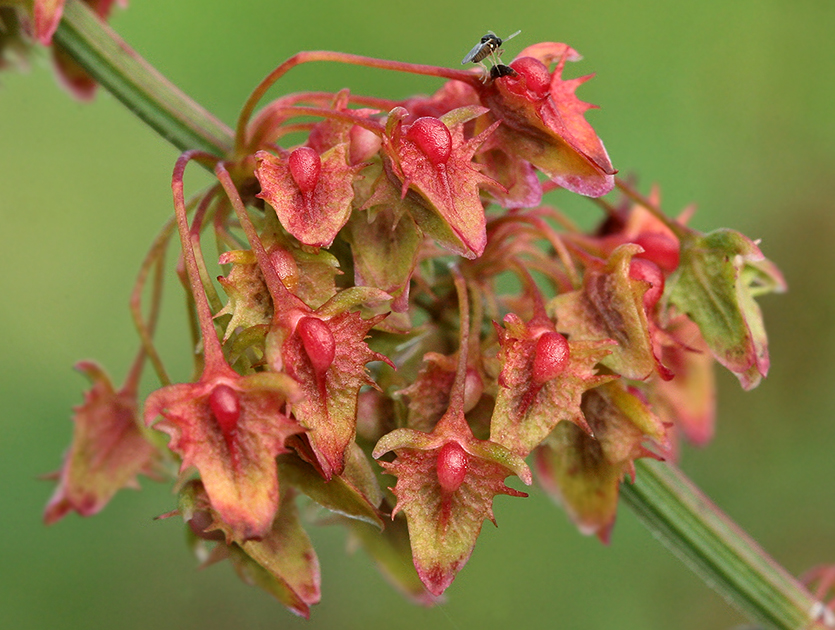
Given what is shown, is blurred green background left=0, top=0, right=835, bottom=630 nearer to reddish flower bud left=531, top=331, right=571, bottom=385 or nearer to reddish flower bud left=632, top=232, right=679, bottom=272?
reddish flower bud left=632, top=232, right=679, bottom=272

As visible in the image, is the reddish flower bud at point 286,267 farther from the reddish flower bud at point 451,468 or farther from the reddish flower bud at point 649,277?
the reddish flower bud at point 649,277

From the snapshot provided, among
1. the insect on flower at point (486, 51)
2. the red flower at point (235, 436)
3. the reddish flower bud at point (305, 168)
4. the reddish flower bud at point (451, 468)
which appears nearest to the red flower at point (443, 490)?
the reddish flower bud at point (451, 468)

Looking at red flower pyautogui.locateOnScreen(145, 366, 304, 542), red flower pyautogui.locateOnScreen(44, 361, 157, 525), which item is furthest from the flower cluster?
red flower pyautogui.locateOnScreen(44, 361, 157, 525)

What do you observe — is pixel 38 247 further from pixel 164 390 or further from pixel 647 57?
pixel 164 390

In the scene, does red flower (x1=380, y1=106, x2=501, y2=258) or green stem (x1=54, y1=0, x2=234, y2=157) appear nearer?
red flower (x1=380, y1=106, x2=501, y2=258)

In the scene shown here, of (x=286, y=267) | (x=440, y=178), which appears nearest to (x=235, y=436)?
(x=286, y=267)

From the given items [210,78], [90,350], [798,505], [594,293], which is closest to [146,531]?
[90,350]
